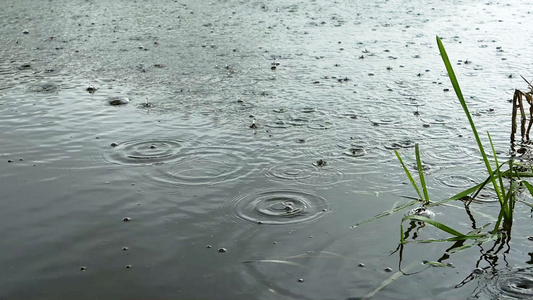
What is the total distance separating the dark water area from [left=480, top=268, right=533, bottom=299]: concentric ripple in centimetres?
1

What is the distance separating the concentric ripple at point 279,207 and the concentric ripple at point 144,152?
1.13 metres

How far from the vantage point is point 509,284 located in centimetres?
329

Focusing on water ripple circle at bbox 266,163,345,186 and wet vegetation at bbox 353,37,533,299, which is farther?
water ripple circle at bbox 266,163,345,186

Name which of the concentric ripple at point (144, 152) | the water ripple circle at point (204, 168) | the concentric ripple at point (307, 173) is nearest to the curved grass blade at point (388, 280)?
the concentric ripple at point (307, 173)

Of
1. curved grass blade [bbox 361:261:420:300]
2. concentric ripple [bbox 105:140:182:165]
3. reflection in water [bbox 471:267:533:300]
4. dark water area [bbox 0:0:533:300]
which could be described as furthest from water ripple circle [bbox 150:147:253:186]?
reflection in water [bbox 471:267:533:300]

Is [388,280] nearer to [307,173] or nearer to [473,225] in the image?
[473,225]

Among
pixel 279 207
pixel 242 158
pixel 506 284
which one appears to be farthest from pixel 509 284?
pixel 242 158

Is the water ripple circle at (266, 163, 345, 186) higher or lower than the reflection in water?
higher

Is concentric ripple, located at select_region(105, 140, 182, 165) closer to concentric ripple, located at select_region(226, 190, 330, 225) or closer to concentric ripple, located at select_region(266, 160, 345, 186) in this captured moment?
concentric ripple, located at select_region(266, 160, 345, 186)

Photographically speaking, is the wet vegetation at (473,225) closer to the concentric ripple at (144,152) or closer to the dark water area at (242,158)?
the dark water area at (242,158)

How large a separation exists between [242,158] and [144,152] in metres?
0.91

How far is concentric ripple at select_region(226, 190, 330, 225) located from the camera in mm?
4137

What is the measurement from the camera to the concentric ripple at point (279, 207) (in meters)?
4.14

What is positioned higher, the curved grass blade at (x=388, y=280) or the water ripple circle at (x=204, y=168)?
the water ripple circle at (x=204, y=168)
